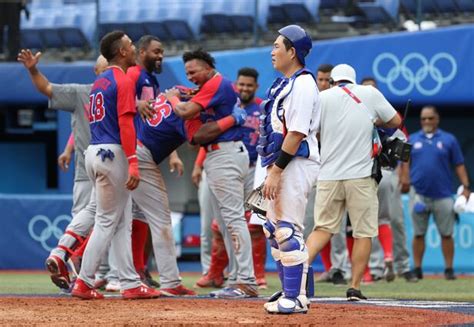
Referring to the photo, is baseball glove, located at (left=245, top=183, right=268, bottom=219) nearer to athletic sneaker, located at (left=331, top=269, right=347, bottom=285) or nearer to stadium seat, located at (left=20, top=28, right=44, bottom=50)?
athletic sneaker, located at (left=331, top=269, right=347, bottom=285)

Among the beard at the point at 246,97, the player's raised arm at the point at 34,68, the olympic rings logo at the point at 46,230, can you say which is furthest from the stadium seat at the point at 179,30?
the player's raised arm at the point at 34,68

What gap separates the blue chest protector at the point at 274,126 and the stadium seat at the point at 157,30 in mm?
12367

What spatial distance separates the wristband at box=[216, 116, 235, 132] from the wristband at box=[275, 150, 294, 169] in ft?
7.84

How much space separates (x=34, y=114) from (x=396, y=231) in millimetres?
7254

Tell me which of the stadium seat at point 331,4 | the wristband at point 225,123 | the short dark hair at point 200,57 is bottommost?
the wristband at point 225,123

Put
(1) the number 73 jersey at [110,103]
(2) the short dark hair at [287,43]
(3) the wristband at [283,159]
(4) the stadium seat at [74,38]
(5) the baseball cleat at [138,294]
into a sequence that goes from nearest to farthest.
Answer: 1. (3) the wristband at [283,159]
2. (2) the short dark hair at [287,43]
3. (1) the number 73 jersey at [110,103]
4. (5) the baseball cleat at [138,294]
5. (4) the stadium seat at [74,38]

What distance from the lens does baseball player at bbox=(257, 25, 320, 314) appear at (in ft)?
25.8

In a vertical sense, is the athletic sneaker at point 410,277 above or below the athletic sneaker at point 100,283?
below

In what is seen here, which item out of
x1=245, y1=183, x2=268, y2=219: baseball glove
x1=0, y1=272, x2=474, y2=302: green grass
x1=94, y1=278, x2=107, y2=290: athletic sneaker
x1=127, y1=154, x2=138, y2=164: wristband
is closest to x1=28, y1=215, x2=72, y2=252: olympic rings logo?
x1=0, y1=272, x2=474, y2=302: green grass

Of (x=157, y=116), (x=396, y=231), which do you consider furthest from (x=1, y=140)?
(x=157, y=116)

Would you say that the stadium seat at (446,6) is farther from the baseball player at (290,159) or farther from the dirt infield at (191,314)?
the baseball player at (290,159)

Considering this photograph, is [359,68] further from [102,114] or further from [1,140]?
[102,114]

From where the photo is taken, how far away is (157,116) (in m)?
10.2

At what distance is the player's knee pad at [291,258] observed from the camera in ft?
25.9
